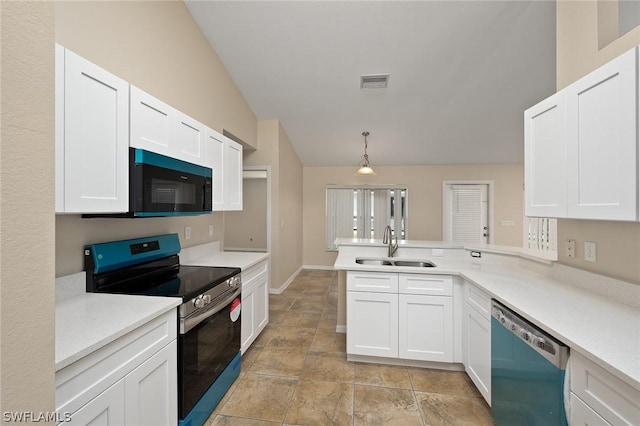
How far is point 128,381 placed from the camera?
1171 mm

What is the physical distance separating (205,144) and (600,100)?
99.0 inches

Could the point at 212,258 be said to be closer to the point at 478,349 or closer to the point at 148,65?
the point at 148,65

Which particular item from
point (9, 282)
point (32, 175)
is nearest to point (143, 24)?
point (32, 175)

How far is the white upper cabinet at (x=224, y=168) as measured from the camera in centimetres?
248

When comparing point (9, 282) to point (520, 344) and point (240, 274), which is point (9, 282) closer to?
point (240, 274)

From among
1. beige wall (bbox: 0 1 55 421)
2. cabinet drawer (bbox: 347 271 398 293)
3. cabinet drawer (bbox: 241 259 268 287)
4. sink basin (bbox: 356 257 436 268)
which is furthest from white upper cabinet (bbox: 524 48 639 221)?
cabinet drawer (bbox: 241 259 268 287)

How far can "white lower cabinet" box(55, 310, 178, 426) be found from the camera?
960 mm

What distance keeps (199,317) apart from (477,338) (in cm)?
191

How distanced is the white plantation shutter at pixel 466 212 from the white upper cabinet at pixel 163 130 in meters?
5.52

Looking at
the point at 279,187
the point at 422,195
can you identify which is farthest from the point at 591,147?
the point at 422,195

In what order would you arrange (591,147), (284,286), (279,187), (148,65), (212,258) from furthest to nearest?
1. (284,286)
2. (279,187)
3. (212,258)
4. (148,65)
5. (591,147)

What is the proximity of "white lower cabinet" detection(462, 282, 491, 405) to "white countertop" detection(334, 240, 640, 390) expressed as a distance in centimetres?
13

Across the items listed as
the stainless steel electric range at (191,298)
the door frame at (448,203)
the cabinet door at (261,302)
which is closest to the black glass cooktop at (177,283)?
the stainless steel electric range at (191,298)

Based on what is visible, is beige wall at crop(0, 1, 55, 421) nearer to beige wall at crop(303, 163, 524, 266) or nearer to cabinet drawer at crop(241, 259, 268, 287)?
cabinet drawer at crop(241, 259, 268, 287)
